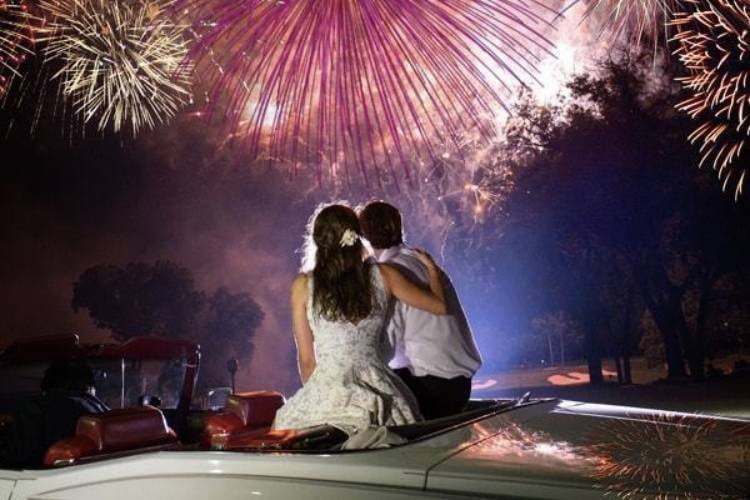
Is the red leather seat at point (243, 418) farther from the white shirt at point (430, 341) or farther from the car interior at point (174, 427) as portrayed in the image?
the white shirt at point (430, 341)

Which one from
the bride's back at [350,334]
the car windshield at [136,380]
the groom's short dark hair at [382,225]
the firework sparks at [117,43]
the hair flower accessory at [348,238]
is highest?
the firework sparks at [117,43]

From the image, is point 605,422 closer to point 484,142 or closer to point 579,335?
point 484,142

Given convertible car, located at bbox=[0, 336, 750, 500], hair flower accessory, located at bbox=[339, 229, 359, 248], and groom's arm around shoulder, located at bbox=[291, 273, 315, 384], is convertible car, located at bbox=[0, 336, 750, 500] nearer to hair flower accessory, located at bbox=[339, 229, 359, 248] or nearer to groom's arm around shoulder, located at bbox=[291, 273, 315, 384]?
groom's arm around shoulder, located at bbox=[291, 273, 315, 384]

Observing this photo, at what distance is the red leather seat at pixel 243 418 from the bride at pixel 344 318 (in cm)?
17

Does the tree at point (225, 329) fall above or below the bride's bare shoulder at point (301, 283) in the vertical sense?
above

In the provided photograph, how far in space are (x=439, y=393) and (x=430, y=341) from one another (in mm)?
227

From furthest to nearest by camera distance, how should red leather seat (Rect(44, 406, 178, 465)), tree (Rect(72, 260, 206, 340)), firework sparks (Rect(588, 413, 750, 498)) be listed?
1. tree (Rect(72, 260, 206, 340))
2. red leather seat (Rect(44, 406, 178, 465))
3. firework sparks (Rect(588, 413, 750, 498))

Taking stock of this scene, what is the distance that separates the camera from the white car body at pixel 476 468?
1.75 metres

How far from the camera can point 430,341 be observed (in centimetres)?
348

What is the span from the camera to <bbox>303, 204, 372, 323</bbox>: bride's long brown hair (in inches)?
119

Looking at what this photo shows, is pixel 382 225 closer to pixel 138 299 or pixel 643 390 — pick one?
pixel 643 390

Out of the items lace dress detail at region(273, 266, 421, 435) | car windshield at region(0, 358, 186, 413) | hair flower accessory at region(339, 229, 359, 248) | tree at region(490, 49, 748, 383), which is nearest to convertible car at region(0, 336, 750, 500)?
lace dress detail at region(273, 266, 421, 435)

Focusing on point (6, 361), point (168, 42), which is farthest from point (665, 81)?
point (6, 361)

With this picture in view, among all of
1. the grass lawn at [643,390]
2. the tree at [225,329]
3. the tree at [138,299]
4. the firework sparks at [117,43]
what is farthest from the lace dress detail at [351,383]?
the tree at [138,299]
